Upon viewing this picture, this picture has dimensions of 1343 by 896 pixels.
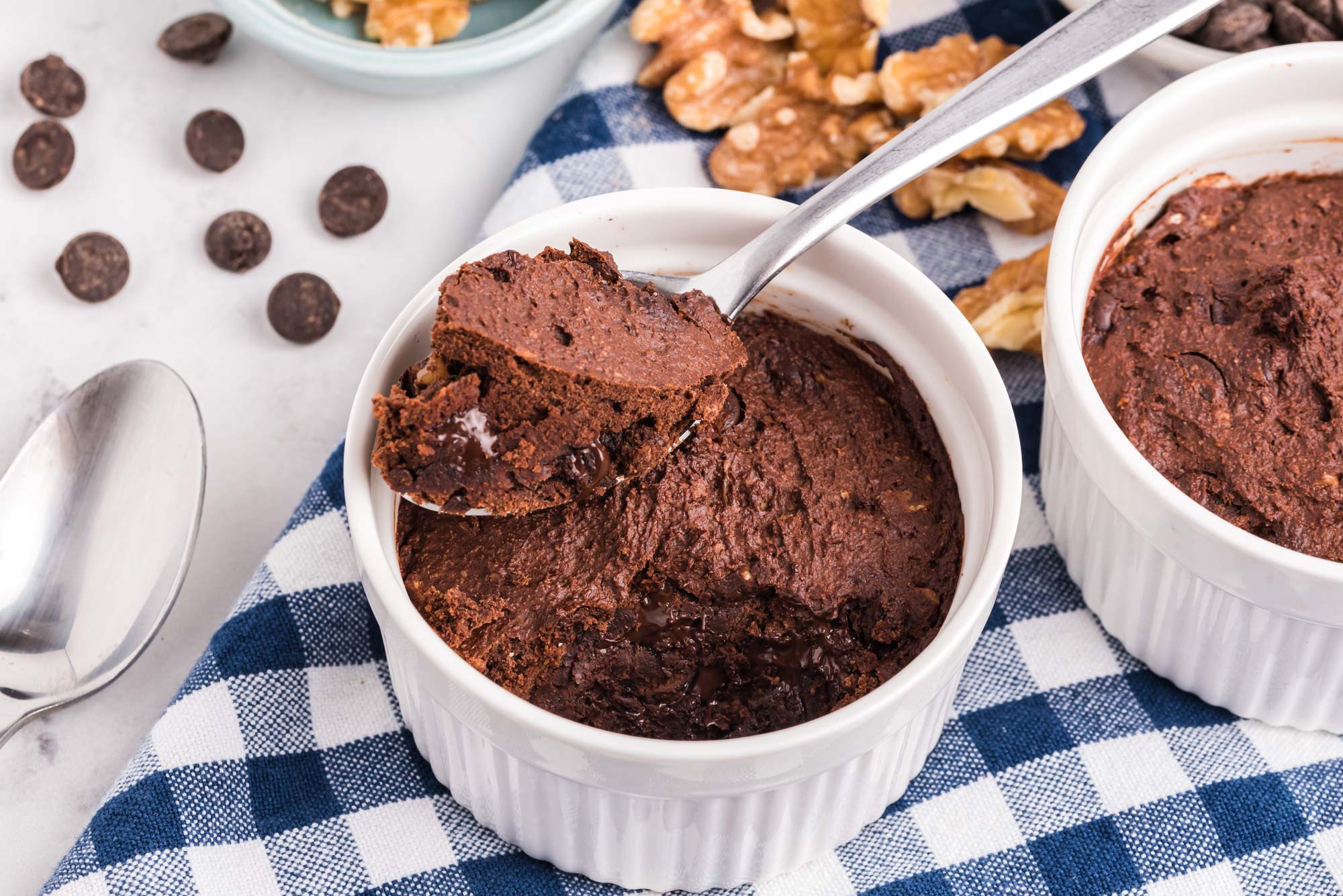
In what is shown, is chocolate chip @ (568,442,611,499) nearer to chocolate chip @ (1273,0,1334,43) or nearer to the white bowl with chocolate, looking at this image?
the white bowl with chocolate

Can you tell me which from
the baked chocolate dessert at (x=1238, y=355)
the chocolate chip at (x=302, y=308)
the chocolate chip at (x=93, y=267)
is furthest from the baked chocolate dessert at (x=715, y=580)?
the chocolate chip at (x=93, y=267)

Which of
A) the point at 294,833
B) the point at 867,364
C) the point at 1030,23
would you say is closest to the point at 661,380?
the point at 867,364

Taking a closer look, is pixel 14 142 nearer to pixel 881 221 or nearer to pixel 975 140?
pixel 881 221

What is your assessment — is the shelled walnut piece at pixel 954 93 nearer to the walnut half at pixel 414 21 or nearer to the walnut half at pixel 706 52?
the walnut half at pixel 706 52

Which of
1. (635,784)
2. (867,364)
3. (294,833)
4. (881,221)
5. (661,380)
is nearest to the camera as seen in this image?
(635,784)

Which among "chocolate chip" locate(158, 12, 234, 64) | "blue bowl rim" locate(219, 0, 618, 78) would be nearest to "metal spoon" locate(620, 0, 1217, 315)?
"blue bowl rim" locate(219, 0, 618, 78)

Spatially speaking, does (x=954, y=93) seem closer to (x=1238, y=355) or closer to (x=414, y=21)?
(x=1238, y=355)
